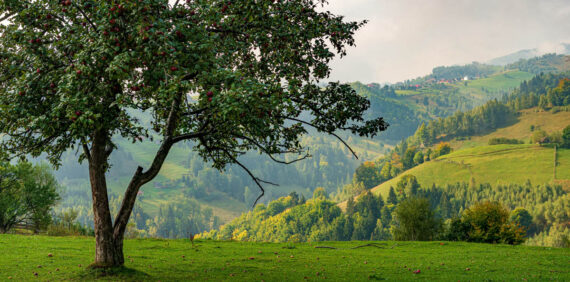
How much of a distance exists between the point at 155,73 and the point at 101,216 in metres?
6.73

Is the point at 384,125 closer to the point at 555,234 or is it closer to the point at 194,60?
the point at 194,60

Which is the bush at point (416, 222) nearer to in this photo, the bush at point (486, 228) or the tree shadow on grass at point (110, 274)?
the bush at point (486, 228)

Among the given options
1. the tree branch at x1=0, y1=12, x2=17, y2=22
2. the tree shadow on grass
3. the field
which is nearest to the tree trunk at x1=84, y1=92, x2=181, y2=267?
the tree shadow on grass

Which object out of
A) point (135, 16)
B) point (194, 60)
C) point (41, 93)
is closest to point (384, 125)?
point (194, 60)

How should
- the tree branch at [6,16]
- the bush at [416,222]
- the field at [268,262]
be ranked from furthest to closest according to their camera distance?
the bush at [416,222] → the field at [268,262] → the tree branch at [6,16]

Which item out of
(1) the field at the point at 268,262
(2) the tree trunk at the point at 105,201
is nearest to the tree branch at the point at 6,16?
(2) the tree trunk at the point at 105,201

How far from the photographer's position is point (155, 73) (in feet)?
37.2

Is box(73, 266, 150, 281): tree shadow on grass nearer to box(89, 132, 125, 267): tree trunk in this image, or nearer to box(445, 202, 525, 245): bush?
box(89, 132, 125, 267): tree trunk

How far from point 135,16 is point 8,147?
824cm

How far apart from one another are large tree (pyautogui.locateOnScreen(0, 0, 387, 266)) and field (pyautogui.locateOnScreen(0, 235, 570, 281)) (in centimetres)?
302

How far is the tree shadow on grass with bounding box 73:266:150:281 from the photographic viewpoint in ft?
47.5

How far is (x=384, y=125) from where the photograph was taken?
1695 cm

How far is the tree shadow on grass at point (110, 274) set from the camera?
47.5 feet

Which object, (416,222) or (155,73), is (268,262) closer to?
(155,73)
